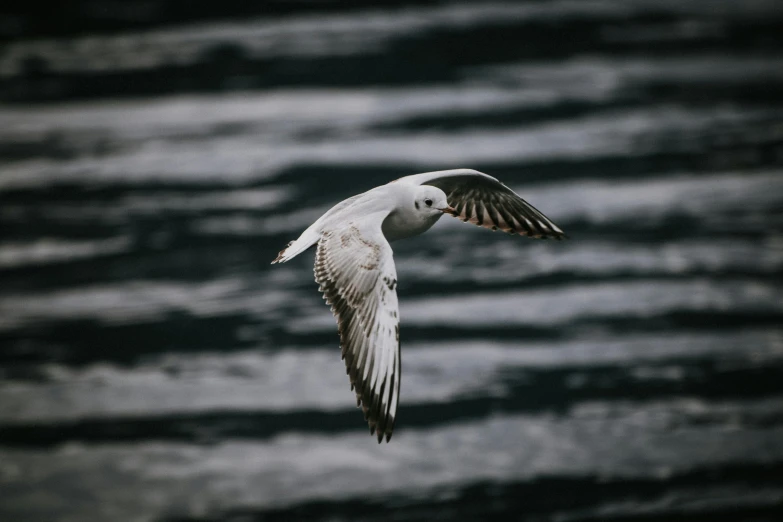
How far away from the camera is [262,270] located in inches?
1486

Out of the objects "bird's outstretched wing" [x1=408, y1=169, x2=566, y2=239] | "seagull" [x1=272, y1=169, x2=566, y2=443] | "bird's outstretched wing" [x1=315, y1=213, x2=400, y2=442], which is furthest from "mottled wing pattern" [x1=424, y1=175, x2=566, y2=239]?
"bird's outstretched wing" [x1=315, y1=213, x2=400, y2=442]

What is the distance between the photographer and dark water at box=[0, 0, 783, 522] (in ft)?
100

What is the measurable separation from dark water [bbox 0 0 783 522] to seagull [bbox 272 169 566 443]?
19.7 m

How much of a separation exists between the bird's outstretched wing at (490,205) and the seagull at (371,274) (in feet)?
1.20

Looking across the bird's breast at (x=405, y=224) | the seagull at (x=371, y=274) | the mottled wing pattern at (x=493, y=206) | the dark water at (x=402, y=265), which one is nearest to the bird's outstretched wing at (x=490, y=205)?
the mottled wing pattern at (x=493, y=206)

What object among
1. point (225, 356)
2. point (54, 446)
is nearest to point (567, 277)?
point (225, 356)

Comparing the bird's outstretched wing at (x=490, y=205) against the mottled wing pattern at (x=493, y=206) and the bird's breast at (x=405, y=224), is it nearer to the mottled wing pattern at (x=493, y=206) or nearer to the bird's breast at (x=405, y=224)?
the mottled wing pattern at (x=493, y=206)

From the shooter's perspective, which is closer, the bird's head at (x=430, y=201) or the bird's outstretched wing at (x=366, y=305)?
the bird's outstretched wing at (x=366, y=305)

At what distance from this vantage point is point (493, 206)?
11922 millimetres

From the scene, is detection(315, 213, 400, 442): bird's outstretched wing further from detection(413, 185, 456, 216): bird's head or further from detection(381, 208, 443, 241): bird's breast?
detection(413, 185, 456, 216): bird's head

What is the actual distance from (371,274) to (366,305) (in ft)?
0.99

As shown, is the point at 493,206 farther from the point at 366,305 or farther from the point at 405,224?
the point at 366,305

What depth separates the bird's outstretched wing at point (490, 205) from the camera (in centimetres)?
1160

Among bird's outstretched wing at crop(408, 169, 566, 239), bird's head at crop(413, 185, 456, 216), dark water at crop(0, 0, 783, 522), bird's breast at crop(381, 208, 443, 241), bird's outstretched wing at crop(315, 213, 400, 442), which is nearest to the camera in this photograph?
bird's outstretched wing at crop(315, 213, 400, 442)
